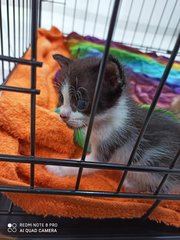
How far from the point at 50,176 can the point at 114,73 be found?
0.38m

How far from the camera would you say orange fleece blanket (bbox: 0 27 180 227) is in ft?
2.42

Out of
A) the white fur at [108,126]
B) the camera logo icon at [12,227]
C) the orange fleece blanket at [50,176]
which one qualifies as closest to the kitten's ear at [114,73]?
the white fur at [108,126]

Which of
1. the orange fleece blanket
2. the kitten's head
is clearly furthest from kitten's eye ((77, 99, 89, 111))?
the orange fleece blanket

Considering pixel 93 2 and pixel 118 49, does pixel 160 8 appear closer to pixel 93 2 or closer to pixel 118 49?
pixel 93 2

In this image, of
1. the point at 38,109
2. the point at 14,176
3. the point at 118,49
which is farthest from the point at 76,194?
the point at 118,49

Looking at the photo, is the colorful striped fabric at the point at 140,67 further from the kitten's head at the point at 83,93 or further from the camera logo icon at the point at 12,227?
the camera logo icon at the point at 12,227

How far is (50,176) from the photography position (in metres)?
0.84

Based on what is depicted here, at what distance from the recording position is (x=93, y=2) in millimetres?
2750

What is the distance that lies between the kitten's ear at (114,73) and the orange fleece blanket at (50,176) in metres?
0.31

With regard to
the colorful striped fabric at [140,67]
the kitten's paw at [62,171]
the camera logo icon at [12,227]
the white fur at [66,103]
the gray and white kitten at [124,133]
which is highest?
the white fur at [66,103]

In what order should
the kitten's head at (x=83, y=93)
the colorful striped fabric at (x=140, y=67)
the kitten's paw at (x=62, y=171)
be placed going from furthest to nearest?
the colorful striped fabric at (x=140, y=67) → the kitten's paw at (x=62, y=171) → the kitten's head at (x=83, y=93)

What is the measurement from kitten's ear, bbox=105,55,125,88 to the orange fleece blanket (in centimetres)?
31

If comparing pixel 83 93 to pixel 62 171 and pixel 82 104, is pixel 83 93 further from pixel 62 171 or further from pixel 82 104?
pixel 62 171

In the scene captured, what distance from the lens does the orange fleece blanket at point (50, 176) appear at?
737 millimetres
